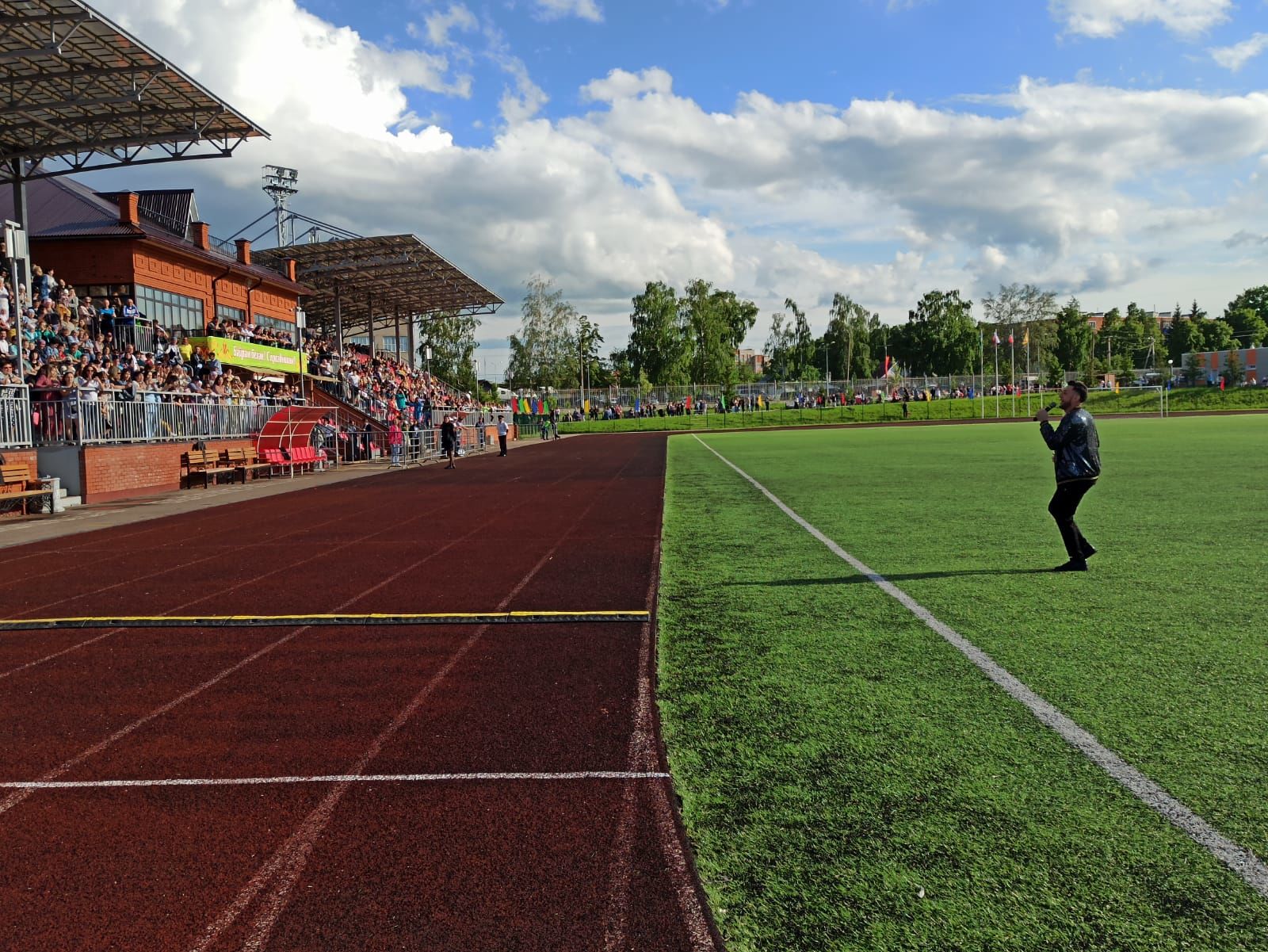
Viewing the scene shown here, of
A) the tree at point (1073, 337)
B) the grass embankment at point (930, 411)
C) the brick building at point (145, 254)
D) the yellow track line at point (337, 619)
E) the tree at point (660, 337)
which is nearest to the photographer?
the yellow track line at point (337, 619)

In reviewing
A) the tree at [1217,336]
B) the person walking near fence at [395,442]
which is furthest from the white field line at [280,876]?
the tree at [1217,336]

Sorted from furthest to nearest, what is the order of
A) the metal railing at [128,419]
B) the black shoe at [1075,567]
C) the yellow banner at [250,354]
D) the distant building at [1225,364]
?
1. the distant building at [1225,364]
2. the yellow banner at [250,354]
3. the metal railing at [128,419]
4. the black shoe at [1075,567]

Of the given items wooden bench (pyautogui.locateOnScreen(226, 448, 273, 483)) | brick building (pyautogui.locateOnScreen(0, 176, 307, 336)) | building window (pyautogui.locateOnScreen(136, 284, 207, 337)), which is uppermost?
brick building (pyautogui.locateOnScreen(0, 176, 307, 336))

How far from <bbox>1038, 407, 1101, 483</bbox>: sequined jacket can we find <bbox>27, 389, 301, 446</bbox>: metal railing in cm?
1797

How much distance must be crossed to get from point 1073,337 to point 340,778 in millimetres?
128008

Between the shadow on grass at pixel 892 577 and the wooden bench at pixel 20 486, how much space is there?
13937 mm

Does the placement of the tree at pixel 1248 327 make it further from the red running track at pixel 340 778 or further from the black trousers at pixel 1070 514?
the red running track at pixel 340 778

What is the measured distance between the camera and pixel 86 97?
73.9ft

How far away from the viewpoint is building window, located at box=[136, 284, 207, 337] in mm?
33625

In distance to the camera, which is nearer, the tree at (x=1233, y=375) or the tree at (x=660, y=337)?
the tree at (x=1233, y=375)

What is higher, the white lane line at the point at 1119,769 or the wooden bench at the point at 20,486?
the wooden bench at the point at 20,486

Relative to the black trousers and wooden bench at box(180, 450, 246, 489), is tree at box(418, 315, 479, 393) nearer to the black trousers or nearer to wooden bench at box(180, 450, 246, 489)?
wooden bench at box(180, 450, 246, 489)

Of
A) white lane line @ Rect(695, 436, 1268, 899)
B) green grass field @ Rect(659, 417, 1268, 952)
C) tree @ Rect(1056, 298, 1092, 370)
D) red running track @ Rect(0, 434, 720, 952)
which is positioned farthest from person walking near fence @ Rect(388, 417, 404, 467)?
tree @ Rect(1056, 298, 1092, 370)

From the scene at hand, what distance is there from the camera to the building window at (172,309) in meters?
33.6
